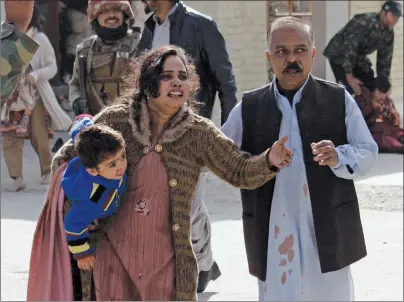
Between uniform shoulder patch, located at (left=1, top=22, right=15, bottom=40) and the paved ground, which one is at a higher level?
uniform shoulder patch, located at (left=1, top=22, right=15, bottom=40)

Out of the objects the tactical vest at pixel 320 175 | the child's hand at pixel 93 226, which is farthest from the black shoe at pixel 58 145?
the child's hand at pixel 93 226

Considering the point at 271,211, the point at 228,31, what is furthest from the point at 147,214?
the point at 228,31

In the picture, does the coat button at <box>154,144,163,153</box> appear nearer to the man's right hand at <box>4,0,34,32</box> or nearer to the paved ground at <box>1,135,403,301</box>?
the paved ground at <box>1,135,403,301</box>

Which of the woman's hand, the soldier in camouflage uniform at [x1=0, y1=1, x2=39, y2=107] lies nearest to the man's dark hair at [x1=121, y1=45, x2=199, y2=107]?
the woman's hand

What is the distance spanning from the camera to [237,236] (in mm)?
8648

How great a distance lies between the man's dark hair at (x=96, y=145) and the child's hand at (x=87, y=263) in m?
0.37

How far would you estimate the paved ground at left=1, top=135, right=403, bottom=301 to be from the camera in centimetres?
712

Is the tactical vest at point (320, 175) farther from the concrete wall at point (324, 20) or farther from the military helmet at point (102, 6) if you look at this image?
the concrete wall at point (324, 20)

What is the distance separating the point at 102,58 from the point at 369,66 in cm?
698

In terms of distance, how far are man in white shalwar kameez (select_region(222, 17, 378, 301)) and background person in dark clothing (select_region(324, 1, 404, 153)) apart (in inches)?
327

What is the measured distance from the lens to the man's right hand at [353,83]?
1311cm

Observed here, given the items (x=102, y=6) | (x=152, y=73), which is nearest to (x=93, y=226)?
(x=152, y=73)

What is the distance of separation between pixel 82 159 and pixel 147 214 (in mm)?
327

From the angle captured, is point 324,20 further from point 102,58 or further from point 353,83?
point 102,58
